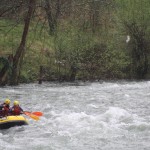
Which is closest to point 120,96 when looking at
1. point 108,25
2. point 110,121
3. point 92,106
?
point 92,106

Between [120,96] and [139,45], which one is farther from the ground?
[139,45]

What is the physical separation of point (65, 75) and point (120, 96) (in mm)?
6377

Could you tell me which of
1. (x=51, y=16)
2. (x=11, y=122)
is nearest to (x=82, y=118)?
(x=11, y=122)

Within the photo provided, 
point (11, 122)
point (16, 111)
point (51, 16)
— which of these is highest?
point (51, 16)

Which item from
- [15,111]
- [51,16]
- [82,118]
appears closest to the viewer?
[15,111]

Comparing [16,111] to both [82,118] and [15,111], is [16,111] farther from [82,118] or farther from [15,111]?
[82,118]

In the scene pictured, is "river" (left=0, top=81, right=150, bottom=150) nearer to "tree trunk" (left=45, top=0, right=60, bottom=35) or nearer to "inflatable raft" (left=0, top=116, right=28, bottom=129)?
"inflatable raft" (left=0, top=116, right=28, bottom=129)

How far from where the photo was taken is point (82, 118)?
16359 millimetres

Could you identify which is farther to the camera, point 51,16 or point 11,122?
point 51,16

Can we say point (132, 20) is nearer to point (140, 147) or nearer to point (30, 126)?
point (30, 126)

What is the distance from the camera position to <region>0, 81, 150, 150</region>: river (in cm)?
1304

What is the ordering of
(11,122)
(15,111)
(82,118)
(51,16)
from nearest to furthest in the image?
(11,122) → (15,111) → (82,118) → (51,16)

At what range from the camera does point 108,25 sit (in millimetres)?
32656

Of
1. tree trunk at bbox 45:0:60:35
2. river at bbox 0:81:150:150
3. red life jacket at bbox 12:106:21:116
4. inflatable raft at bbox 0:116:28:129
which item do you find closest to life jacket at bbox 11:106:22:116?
red life jacket at bbox 12:106:21:116
